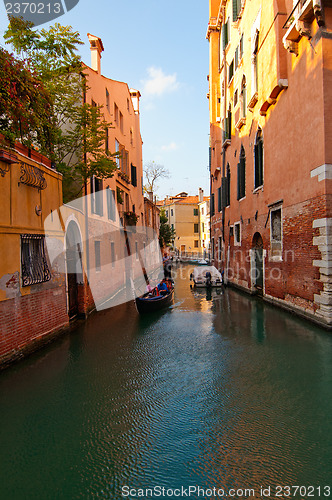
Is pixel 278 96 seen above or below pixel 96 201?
above

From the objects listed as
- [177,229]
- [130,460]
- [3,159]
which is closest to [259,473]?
[130,460]

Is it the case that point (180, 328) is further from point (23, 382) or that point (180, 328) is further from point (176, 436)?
point (176, 436)

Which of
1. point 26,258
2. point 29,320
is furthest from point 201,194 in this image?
point 29,320

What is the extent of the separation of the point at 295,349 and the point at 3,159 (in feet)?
20.5

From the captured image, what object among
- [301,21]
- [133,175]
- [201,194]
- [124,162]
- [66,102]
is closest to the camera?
A: [301,21]

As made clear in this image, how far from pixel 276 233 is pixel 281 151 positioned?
2.60 metres

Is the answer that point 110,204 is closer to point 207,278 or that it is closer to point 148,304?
point 148,304

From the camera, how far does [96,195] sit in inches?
460

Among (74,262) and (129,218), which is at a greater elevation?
(129,218)

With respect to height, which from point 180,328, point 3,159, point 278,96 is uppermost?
point 278,96

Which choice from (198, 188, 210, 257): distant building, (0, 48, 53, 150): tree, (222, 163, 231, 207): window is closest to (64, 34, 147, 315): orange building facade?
(0, 48, 53, 150): tree

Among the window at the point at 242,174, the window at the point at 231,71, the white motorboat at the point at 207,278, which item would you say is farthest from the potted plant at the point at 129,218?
the window at the point at 231,71

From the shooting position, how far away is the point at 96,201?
11625 mm

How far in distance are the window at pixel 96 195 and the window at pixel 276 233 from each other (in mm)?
5982
